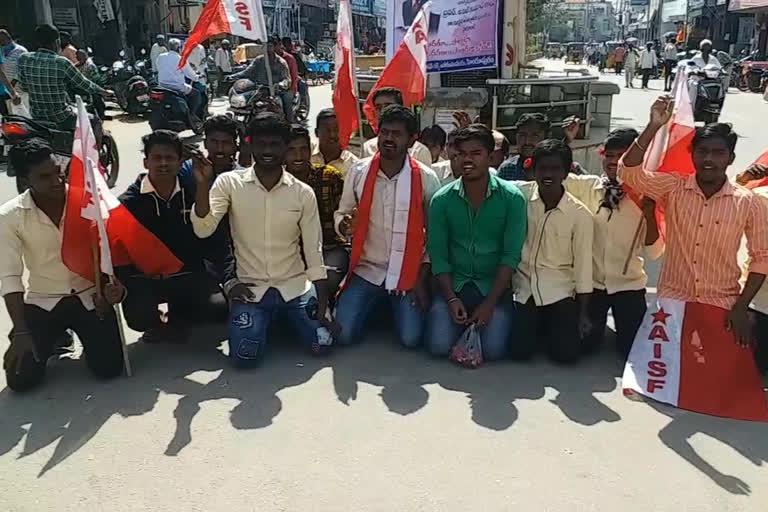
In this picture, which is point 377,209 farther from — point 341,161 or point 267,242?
→ point 341,161

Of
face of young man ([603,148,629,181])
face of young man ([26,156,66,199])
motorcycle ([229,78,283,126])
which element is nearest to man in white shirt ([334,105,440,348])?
face of young man ([603,148,629,181])

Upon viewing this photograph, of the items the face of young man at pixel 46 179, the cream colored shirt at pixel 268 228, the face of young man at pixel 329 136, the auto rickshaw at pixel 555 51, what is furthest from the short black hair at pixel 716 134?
the auto rickshaw at pixel 555 51

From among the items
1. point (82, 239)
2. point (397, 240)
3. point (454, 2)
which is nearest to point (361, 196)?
point (397, 240)

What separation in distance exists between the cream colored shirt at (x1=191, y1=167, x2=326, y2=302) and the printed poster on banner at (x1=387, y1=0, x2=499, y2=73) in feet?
15.9

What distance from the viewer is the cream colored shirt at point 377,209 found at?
3.97 metres

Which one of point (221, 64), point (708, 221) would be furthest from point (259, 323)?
point (221, 64)

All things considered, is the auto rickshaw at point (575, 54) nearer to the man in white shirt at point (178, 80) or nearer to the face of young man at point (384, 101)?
the man in white shirt at point (178, 80)

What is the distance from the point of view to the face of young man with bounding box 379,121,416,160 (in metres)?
3.82

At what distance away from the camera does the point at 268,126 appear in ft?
11.8

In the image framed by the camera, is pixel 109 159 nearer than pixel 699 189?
No

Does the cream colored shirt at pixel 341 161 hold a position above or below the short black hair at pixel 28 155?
below

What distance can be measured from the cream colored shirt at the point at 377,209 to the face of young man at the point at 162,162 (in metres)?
0.95

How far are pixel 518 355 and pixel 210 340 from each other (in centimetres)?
174

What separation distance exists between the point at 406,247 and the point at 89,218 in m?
1.62
